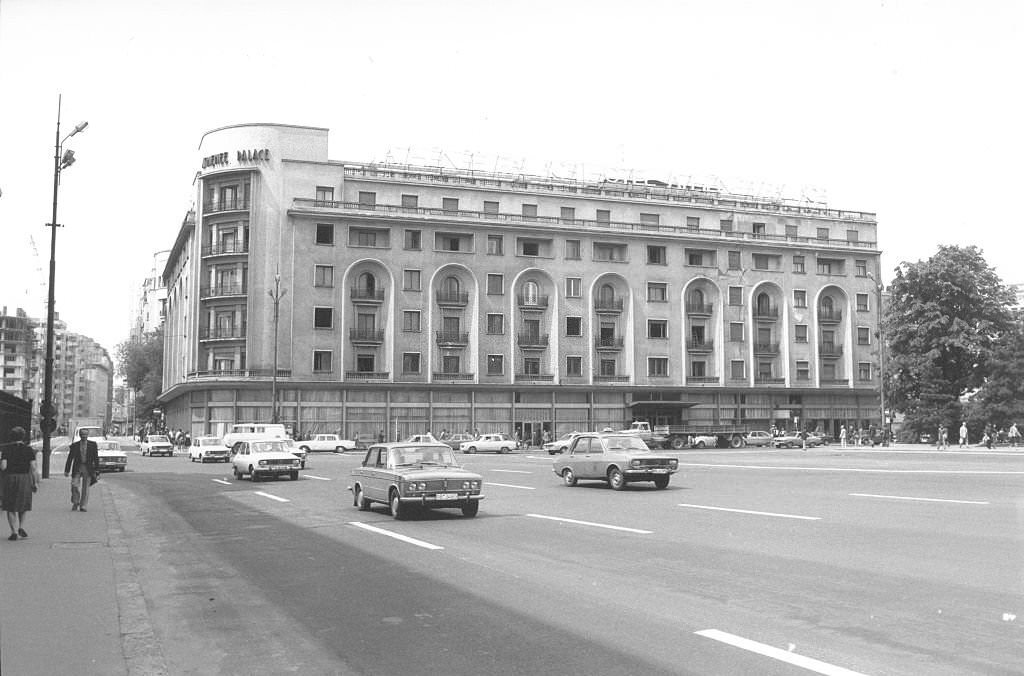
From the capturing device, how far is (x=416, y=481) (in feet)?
52.7

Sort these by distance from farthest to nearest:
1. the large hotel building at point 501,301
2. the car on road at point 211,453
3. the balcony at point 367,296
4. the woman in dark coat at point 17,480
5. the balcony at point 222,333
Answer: the balcony at point 367,296, the large hotel building at point 501,301, the balcony at point 222,333, the car on road at point 211,453, the woman in dark coat at point 17,480

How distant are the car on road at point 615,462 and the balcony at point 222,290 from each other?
47.4 metres

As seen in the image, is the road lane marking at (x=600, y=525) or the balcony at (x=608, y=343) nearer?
the road lane marking at (x=600, y=525)

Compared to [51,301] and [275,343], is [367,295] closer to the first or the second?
[275,343]

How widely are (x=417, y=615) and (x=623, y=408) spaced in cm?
6644

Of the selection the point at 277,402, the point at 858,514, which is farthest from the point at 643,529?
the point at 277,402

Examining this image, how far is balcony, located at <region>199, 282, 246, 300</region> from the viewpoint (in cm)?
6631

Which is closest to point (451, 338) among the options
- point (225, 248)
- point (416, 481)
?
point (225, 248)

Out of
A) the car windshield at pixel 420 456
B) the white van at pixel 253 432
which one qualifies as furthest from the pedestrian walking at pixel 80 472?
the white van at pixel 253 432

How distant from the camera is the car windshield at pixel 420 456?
56.1 ft

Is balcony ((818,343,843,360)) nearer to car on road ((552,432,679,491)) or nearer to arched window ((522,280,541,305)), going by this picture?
arched window ((522,280,541,305))

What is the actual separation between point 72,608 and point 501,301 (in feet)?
207

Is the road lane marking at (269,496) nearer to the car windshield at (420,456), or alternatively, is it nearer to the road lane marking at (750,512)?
the car windshield at (420,456)

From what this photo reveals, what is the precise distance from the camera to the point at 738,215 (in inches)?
3105
